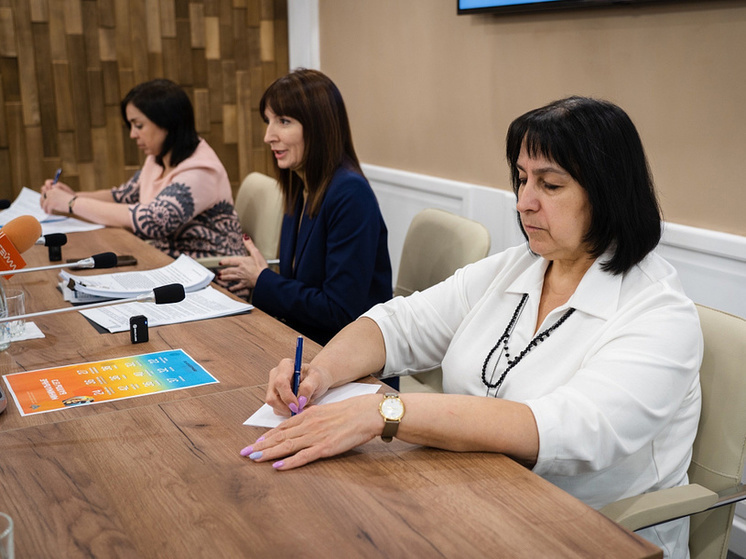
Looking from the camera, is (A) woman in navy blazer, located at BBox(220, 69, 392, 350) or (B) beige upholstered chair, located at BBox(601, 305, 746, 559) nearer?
(B) beige upholstered chair, located at BBox(601, 305, 746, 559)

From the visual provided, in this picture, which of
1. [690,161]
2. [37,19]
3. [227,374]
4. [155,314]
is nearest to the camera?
[227,374]

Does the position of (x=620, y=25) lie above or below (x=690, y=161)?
above

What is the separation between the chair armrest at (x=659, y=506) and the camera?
1.14 metres

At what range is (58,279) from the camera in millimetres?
2186

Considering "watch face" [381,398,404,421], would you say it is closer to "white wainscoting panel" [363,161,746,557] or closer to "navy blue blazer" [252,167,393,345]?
Result: "navy blue blazer" [252,167,393,345]

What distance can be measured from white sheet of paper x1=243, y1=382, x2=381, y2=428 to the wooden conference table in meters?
0.02

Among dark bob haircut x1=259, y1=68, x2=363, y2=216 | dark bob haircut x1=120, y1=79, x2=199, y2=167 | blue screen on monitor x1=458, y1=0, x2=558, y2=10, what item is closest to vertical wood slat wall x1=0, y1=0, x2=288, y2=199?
dark bob haircut x1=120, y1=79, x2=199, y2=167

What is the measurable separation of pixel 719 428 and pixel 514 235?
4.99ft

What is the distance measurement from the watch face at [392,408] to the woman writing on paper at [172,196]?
1.94 meters

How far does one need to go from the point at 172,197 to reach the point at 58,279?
2.48 feet

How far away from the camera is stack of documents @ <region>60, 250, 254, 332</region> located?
180 centimetres

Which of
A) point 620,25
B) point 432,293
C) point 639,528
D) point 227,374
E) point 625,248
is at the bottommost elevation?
point 639,528

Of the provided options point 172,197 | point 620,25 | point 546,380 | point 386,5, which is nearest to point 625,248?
point 546,380

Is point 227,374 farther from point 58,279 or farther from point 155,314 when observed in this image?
point 58,279
